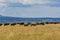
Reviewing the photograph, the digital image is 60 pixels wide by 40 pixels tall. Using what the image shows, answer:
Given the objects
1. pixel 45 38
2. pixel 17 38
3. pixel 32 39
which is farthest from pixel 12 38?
pixel 45 38

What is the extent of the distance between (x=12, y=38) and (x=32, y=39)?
69.8 inches

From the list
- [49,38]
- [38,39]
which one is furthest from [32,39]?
[49,38]

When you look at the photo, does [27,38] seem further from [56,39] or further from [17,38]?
[56,39]

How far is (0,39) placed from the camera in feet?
56.3

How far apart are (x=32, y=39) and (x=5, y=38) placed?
2.40 meters

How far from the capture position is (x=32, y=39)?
16.9m

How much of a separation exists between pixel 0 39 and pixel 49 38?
4214 mm

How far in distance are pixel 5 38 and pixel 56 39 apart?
4400 mm

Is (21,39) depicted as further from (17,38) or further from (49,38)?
(49,38)

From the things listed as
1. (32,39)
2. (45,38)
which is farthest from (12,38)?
(45,38)

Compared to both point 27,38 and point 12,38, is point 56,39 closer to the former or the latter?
point 27,38

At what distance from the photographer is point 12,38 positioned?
17.4 metres

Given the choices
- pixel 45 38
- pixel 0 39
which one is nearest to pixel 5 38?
pixel 0 39

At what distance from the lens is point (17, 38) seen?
17.3 meters
